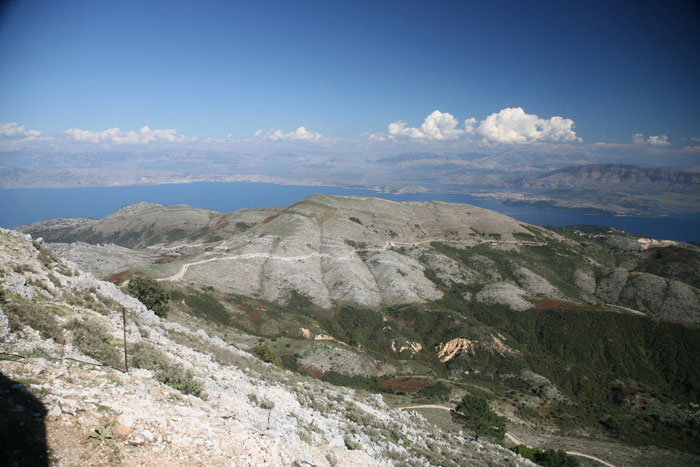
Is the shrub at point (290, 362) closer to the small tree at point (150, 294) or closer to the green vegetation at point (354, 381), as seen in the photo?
the green vegetation at point (354, 381)

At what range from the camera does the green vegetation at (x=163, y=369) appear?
1377 cm

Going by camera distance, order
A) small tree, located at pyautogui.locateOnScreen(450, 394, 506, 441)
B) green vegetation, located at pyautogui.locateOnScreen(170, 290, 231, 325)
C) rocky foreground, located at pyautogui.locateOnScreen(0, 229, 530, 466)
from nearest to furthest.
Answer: rocky foreground, located at pyautogui.locateOnScreen(0, 229, 530, 466) < small tree, located at pyautogui.locateOnScreen(450, 394, 506, 441) < green vegetation, located at pyautogui.locateOnScreen(170, 290, 231, 325)

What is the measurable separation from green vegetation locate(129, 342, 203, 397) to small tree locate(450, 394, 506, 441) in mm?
31040

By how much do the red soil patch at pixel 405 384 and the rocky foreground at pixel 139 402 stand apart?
23.5 metres

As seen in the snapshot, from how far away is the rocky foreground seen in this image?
28.9ft

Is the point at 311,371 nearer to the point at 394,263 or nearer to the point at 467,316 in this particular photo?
the point at 467,316

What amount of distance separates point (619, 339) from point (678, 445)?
3111 cm

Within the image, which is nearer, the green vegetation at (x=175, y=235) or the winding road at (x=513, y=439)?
the winding road at (x=513, y=439)

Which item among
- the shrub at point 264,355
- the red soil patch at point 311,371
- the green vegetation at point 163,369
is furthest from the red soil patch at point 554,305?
the green vegetation at point 163,369

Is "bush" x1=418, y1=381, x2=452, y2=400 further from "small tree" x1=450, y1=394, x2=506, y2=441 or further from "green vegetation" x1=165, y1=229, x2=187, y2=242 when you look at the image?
"green vegetation" x1=165, y1=229, x2=187, y2=242

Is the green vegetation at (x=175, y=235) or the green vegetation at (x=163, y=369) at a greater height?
the green vegetation at (x=163, y=369)

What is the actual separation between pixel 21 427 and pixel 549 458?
38325 mm

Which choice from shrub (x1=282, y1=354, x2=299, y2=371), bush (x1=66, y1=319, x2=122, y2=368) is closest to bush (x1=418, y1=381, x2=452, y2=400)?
shrub (x1=282, y1=354, x2=299, y2=371)

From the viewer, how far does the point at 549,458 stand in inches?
1217
